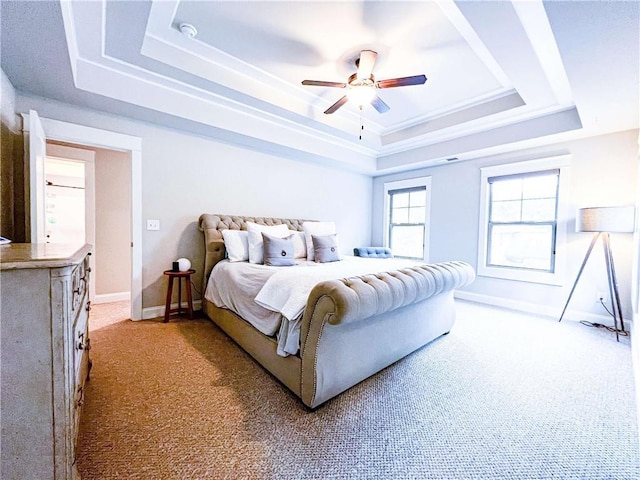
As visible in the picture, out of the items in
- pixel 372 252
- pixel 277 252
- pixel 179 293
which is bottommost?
pixel 179 293

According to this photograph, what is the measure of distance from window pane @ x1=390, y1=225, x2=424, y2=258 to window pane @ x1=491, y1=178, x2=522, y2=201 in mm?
1317

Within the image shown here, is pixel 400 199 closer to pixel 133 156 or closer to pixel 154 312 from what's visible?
pixel 133 156

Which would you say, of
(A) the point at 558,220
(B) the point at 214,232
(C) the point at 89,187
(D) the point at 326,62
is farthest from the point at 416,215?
(C) the point at 89,187

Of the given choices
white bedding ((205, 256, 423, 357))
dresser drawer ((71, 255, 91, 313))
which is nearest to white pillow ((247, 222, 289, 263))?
white bedding ((205, 256, 423, 357))

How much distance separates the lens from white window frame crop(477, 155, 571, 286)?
142 inches

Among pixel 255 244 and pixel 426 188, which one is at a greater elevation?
pixel 426 188

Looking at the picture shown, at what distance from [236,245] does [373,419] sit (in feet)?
7.61

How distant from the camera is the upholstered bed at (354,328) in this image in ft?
5.32

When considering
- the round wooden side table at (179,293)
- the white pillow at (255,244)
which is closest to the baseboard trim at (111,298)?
the round wooden side table at (179,293)

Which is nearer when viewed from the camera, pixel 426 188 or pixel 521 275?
pixel 521 275

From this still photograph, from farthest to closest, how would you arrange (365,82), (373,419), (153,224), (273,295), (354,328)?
(153,224) → (365,82) → (273,295) → (354,328) → (373,419)

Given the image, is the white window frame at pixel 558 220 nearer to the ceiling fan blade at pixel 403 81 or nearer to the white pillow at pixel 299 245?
the ceiling fan blade at pixel 403 81

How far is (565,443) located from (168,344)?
10.0ft

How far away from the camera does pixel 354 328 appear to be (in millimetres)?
1860
